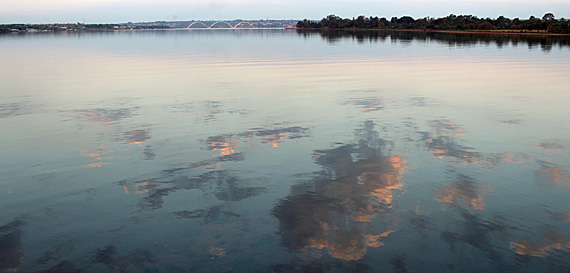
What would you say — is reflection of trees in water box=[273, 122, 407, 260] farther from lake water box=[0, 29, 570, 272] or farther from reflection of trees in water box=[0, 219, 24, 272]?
reflection of trees in water box=[0, 219, 24, 272]

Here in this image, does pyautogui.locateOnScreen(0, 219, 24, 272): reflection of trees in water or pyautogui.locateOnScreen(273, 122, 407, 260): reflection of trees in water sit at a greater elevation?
pyautogui.locateOnScreen(273, 122, 407, 260): reflection of trees in water

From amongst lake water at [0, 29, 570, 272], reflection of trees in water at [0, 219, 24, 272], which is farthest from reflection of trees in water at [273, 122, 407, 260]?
reflection of trees in water at [0, 219, 24, 272]

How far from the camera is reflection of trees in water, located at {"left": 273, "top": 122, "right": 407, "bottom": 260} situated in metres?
11.7

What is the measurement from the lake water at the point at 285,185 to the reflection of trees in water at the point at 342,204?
0.06 meters

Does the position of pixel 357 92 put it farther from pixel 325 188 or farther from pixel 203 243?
pixel 203 243

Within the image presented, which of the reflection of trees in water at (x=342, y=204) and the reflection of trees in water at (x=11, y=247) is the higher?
the reflection of trees in water at (x=342, y=204)

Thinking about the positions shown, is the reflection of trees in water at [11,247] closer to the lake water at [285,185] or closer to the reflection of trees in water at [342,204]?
the lake water at [285,185]

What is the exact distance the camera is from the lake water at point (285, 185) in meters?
11.1

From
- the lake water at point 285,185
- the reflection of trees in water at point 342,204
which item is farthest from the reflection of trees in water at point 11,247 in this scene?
the reflection of trees in water at point 342,204

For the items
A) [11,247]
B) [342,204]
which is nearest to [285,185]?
[342,204]

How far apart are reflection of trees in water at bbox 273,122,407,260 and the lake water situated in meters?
0.06

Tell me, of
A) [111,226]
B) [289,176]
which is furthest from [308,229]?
[111,226]

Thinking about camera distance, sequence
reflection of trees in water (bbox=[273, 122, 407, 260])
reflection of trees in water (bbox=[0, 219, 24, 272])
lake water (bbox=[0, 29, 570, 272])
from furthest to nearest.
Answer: reflection of trees in water (bbox=[273, 122, 407, 260]) < lake water (bbox=[0, 29, 570, 272]) < reflection of trees in water (bbox=[0, 219, 24, 272])

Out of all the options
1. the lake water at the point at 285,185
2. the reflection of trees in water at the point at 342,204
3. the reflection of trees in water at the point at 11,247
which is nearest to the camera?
the reflection of trees in water at the point at 11,247
